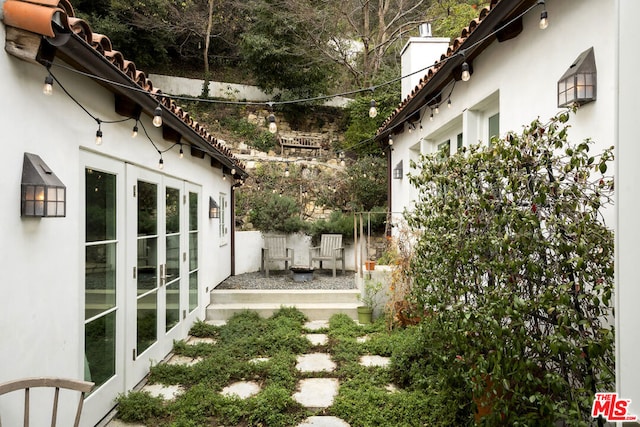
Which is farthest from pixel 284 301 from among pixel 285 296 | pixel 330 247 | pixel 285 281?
pixel 330 247

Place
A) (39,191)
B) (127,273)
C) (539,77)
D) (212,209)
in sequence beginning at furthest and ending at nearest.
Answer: (212,209), (127,273), (539,77), (39,191)

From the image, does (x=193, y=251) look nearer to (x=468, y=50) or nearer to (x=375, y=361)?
(x=375, y=361)

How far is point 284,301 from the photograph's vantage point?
22.1ft

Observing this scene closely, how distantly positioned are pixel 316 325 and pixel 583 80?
483 cm

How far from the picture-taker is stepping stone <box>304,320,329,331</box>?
19.4 feet

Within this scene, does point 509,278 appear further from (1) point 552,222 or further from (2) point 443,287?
(2) point 443,287

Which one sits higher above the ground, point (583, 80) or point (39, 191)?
point (583, 80)

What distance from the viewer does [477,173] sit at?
256cm

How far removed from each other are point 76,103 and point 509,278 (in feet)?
10.1

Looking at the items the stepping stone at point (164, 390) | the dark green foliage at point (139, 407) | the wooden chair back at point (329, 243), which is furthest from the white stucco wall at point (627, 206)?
the wooden chair back at point (329, 243)

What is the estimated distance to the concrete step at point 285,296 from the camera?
672cm

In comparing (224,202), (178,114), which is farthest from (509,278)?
(224,202)

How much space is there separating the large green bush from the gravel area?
512 cm

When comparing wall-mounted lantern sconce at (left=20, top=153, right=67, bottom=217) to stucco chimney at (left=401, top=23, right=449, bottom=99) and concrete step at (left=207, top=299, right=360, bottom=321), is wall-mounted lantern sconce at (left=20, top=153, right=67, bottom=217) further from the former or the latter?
stucco chimney at (left=401, top=23, right=449, bottom=99)
